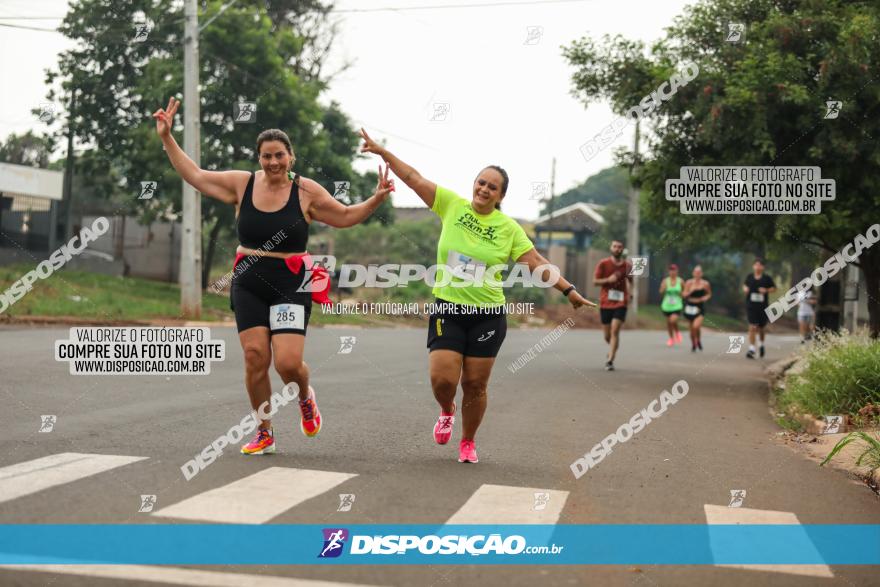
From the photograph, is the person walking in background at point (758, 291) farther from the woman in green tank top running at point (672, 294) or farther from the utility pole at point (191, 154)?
the utility pole at point (191, 154)

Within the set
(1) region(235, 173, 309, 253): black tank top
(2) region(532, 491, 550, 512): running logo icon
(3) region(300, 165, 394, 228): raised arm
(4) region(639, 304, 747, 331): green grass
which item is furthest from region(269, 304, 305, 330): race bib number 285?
(4) region(639, 304, 747, 331): green grass

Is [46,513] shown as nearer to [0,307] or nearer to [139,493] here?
[139,493]

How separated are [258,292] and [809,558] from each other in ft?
12.2

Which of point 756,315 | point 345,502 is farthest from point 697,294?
point 345,502

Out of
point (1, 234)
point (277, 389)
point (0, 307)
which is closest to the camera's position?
point (277, 389)

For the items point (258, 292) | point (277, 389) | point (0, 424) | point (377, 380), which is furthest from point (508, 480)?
point (377, 380)

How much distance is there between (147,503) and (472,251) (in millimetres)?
2743

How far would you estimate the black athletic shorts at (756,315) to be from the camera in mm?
20000

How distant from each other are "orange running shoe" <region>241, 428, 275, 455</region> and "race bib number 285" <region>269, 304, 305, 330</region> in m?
0.72

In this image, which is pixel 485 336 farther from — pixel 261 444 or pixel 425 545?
pixel 425 545

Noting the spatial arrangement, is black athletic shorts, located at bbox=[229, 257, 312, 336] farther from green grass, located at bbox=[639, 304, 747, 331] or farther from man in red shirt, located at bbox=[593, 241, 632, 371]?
green grass, located at bbox=[639, 304, 747, 331]

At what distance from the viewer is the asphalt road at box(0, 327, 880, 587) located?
173 inches

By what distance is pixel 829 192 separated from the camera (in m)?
12.6

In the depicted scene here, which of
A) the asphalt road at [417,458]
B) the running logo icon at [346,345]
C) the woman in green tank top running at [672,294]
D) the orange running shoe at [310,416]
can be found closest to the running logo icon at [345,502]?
the asphalt road at [417,458]
